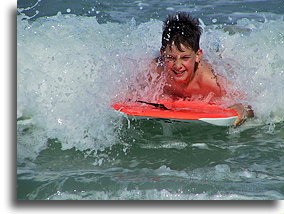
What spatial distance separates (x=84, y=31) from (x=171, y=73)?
1336 millimetres

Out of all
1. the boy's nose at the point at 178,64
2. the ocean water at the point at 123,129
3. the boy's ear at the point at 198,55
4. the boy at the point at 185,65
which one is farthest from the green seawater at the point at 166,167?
the boy's ear at the point at 198,55

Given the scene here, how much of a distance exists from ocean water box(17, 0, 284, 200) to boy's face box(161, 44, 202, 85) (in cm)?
22

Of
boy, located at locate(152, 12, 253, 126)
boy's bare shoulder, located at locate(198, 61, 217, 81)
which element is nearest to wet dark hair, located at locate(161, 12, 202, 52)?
boy, located at locate(152, 12, 253, 126)

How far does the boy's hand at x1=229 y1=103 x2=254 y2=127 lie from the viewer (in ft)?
10.7

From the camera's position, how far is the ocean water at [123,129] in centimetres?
252

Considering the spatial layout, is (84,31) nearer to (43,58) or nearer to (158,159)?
(43,58)

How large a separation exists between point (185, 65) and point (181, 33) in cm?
24

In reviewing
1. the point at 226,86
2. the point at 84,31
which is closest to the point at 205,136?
the point at 226,86

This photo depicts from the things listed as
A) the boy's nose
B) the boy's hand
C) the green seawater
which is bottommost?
the green seawater

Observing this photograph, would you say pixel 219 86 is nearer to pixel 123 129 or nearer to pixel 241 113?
pixel 241 113

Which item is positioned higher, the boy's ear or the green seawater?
the boy's ear

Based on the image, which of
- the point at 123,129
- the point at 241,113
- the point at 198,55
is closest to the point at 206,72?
the point at 198,55

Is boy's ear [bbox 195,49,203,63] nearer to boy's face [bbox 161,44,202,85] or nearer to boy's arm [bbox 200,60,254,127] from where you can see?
boy's face [bbox 161,44,202,85]

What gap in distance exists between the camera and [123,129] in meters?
3.26
